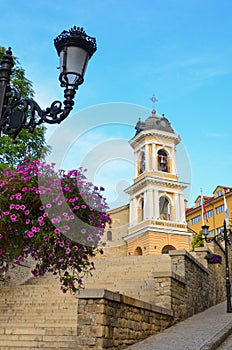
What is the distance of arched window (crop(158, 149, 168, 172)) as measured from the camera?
1433 inches

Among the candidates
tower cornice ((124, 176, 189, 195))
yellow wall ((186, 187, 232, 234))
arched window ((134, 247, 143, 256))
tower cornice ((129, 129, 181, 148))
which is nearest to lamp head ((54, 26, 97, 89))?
tower cornice ((124, 176, 189, 195))

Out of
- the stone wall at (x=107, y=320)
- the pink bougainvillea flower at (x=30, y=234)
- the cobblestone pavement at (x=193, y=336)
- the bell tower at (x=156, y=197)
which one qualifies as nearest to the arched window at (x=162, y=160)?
the bell tower at (x=156, y=197)

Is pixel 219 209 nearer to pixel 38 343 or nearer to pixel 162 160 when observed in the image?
pixel 162 160

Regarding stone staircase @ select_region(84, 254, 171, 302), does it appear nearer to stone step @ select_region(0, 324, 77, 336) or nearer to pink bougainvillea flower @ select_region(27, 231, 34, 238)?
stone step @ select_region(0, 324, 77, 336)

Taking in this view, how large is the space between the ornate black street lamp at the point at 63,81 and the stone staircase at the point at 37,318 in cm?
467

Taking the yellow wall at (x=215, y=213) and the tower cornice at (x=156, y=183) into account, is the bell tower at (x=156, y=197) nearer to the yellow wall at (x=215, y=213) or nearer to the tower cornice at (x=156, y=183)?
the tower cornice at (x=156, y=183)

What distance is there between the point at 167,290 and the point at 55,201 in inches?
202

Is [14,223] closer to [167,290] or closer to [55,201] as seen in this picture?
[55,201]

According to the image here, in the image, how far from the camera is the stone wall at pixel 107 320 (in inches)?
252

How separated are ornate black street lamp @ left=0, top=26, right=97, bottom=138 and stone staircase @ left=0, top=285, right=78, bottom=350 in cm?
467

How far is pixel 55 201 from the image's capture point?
17.9 ft

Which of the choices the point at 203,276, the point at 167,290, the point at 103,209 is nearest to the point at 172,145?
the point at 203,276

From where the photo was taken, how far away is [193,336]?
324 inches

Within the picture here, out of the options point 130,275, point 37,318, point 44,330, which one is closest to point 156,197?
point 130,275
